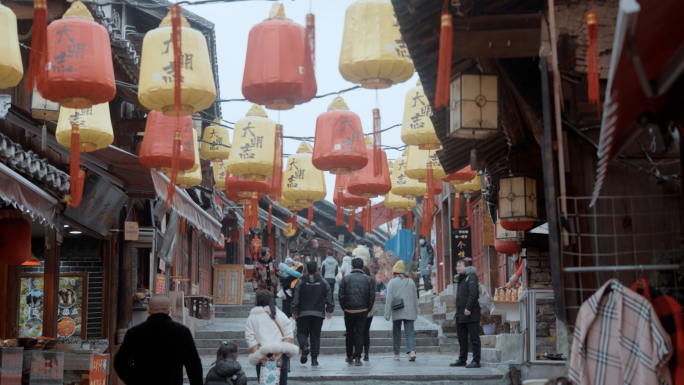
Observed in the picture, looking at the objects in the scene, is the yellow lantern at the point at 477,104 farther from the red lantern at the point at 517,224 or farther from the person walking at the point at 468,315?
the person walking at the point at 468,315

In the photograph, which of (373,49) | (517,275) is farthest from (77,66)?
(517,275)

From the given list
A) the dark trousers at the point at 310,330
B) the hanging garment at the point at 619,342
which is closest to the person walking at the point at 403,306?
the dark trousers at the point at 310,330

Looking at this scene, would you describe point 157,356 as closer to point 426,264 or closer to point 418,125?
point 418,125

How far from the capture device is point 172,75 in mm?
9883

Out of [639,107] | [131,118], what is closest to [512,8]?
[639,107]

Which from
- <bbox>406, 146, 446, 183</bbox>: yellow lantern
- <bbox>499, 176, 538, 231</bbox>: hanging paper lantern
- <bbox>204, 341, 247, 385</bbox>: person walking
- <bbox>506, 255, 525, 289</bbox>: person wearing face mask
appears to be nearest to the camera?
<bbox>204, 341, 247, 385</bbox>: person walking

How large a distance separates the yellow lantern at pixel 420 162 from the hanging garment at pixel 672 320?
33.6 ft

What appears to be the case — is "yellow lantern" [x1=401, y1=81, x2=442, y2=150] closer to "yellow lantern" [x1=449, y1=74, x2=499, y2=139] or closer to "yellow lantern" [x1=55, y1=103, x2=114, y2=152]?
"yellow lantern" [x1=449, y1=74, x2=499, y2=139]

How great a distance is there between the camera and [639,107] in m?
5.57

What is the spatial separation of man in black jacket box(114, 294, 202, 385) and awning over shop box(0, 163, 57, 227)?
255cm

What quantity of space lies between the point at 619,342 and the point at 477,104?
395 centimetres

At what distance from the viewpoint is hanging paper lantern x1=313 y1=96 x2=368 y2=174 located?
13.8m

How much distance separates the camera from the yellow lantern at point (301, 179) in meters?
17.2

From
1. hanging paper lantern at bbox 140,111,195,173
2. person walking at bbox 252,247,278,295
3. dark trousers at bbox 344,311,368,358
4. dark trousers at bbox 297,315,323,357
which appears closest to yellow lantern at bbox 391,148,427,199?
dark trousers at bbox 344,311,368,358
